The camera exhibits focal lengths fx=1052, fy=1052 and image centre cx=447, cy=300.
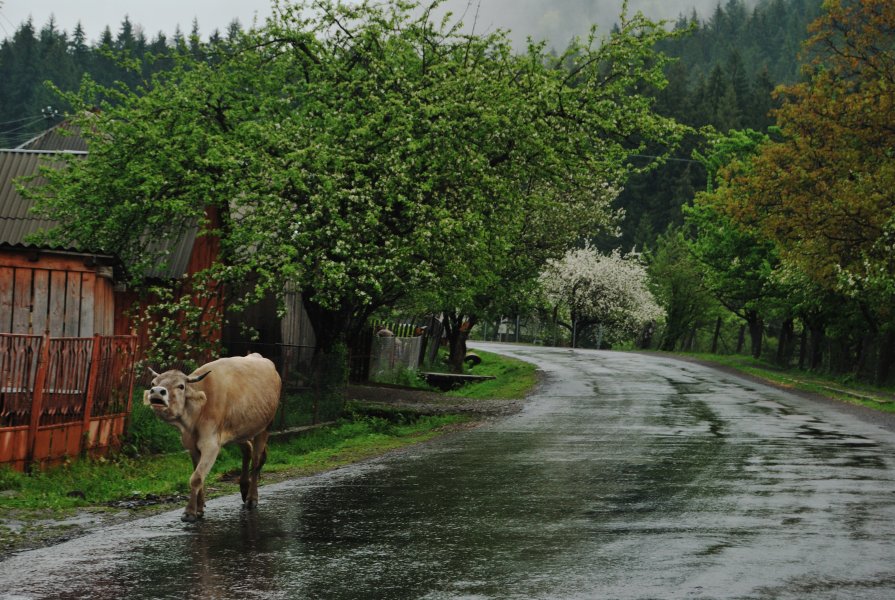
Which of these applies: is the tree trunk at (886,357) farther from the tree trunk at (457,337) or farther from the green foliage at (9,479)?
the green foliage at (9,479)

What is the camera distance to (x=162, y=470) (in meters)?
14.1

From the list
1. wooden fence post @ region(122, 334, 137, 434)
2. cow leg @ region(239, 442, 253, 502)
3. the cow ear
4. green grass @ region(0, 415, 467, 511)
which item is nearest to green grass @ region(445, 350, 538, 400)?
green grass @ region(0, 415, 467, 511)

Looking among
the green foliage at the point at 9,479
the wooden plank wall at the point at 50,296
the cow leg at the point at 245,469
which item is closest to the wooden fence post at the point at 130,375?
the wooden plank wall at the point at 50,296

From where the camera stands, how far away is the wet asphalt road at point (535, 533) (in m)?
7.21

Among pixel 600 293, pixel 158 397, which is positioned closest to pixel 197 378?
pixel 158 397

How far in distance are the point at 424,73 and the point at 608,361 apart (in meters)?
24.9

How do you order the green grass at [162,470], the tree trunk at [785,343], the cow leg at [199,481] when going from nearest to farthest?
the cow leg at [199,481], the green grass at [162,470], the tree trunk at [785,343]

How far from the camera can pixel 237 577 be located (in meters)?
7.50

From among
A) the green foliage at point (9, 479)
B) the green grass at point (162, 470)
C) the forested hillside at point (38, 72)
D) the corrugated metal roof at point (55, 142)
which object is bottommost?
the green grass at point (162, 470)

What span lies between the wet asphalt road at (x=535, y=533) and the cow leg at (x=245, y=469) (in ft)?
0.62

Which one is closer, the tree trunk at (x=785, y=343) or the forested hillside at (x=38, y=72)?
the tree trunk at (x=785, y=343)

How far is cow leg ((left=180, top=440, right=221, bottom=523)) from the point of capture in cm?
985

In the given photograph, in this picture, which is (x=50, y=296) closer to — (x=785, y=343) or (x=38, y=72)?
(x=785, y=343)

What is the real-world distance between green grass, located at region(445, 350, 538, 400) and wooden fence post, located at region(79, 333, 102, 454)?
1669 cm
